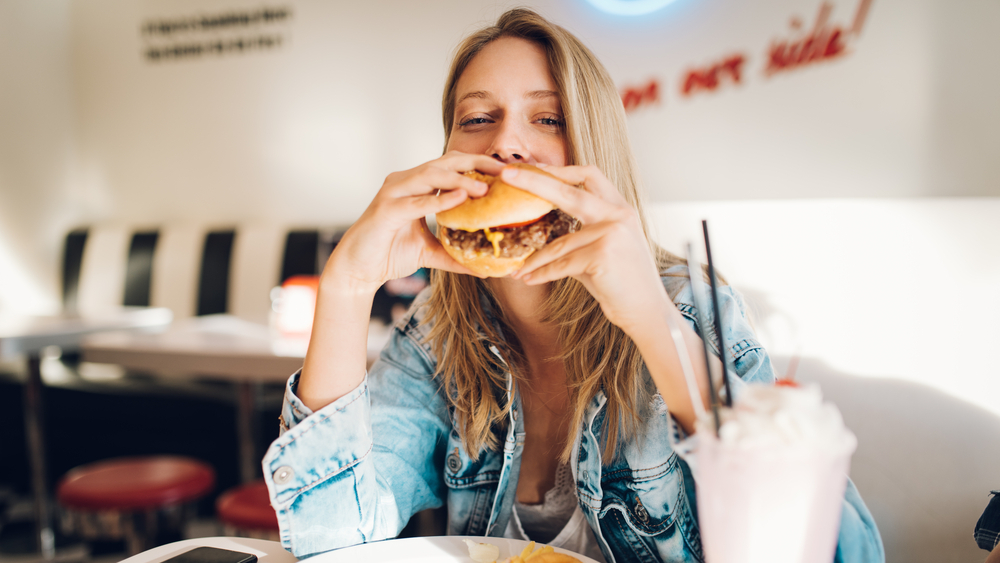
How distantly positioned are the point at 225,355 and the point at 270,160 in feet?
7.91

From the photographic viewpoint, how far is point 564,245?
83 cm

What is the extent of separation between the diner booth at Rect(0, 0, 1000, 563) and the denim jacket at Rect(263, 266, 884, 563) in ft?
0.38

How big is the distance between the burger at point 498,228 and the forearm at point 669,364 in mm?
268

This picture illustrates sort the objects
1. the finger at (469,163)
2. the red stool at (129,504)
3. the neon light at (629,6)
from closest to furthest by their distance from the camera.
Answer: the finger at (469,163) < the red stool at (129,504) < the neon light at (629,6)

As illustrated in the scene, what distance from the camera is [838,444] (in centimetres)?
53

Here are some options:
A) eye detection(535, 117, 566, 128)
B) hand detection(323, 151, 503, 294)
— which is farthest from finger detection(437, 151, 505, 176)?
eye detection(535, 117, 566, 128)

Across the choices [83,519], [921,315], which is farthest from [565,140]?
[83,519]

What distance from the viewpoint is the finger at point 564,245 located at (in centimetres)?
80

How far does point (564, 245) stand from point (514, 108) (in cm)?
41

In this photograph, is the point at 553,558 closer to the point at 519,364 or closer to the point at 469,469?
the point at 469,469

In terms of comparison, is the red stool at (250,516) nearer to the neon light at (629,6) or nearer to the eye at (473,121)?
the eye at (473,121)

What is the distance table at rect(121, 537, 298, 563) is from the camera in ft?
2.63

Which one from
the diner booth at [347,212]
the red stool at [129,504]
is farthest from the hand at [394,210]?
the red stool at [129,504]

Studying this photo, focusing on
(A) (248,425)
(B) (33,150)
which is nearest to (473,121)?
(A) (248,425)
